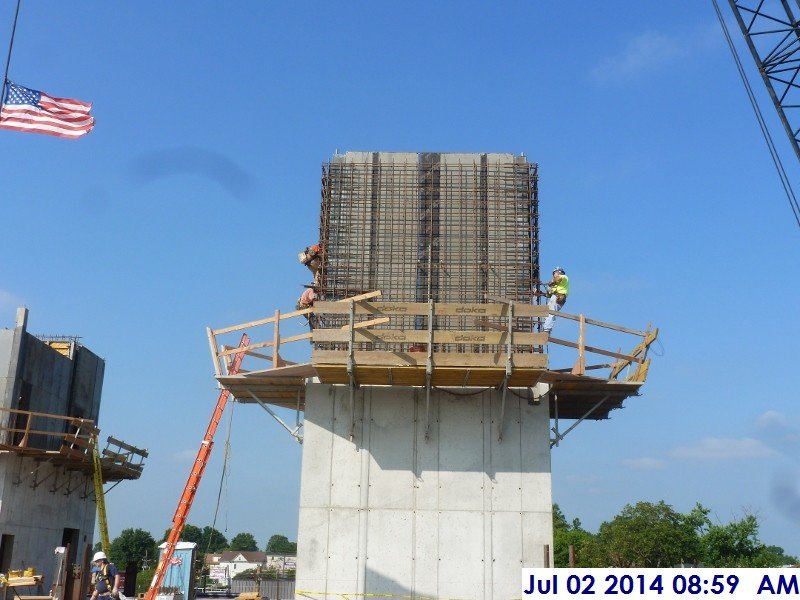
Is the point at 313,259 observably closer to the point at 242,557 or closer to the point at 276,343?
the point at 276,343

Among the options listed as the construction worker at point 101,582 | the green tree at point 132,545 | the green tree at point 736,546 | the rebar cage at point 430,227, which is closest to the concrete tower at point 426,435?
the rebar cage at point 430,227

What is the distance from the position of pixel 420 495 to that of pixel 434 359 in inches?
120

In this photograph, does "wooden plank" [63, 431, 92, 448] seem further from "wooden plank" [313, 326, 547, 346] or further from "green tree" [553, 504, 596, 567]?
"green tree" [553, 504, 596, 567]

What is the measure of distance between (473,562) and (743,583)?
19.8 ft

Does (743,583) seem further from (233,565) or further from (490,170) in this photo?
(233,565)

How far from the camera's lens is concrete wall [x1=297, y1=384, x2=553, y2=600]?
58.9 feet

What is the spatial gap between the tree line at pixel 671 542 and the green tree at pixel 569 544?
4.74 feet

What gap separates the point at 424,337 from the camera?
692 inches

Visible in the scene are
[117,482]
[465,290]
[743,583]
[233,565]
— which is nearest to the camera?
[743,583]

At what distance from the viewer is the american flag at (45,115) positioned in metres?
21.7

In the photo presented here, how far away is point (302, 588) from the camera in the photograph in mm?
17859

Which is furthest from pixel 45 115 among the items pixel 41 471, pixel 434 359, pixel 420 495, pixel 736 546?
pixel 736 546

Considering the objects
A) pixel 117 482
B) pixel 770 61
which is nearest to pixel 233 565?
pixel 117 482
